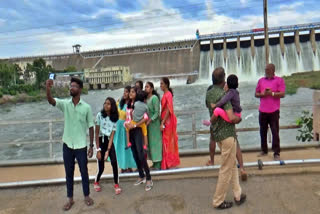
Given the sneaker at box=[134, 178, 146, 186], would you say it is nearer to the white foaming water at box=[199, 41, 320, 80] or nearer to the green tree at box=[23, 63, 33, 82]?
the white foaming water at box=[199, 41, 320, 80]

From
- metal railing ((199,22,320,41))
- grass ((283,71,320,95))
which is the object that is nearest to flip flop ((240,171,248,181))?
grass ((283,71,320,95))

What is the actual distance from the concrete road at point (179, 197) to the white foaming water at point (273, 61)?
45.3 meters

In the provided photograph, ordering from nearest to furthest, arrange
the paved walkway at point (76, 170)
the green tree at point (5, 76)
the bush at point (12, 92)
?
1. the paved walkway at point (76, 170)
2. the bush at point (12, 92)
3. the green tree at point (5, 76)

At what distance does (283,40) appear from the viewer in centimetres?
4688

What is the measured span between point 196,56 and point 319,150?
53.0 meters

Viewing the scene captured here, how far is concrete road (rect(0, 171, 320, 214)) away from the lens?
298 cm

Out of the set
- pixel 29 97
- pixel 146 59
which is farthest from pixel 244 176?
pixel 146 59

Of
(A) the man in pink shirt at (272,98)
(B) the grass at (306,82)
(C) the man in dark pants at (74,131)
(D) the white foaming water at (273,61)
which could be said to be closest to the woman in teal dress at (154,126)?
(C) the man in dark pants at (74,131)

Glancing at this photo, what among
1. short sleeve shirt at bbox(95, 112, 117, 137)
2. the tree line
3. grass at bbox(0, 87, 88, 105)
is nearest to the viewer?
short sleeve shirt at bbox(95, 112, 117, 137)

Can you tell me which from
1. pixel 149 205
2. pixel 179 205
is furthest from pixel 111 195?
pixel 179 205

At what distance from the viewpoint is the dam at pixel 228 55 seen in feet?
152

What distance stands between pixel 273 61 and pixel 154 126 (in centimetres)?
4722

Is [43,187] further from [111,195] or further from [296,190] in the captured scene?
[296,190]

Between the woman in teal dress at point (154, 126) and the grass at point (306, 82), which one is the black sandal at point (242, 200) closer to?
the woman in teal dress at point (154, 126)
